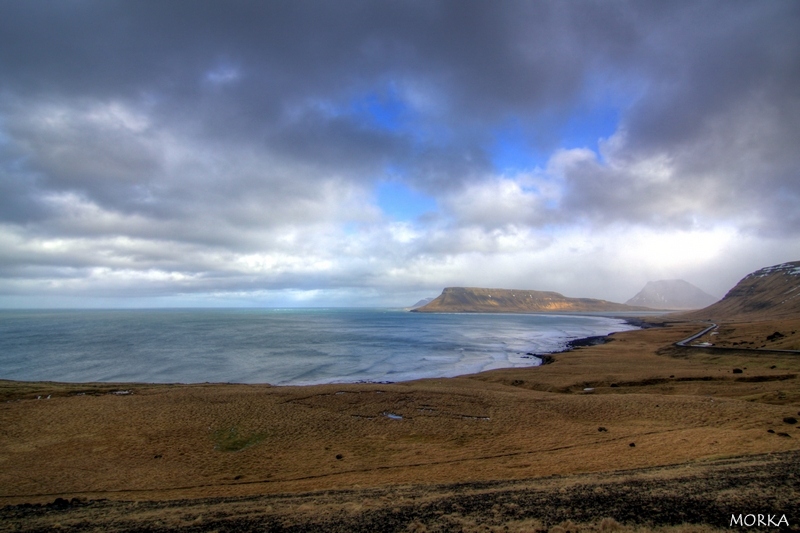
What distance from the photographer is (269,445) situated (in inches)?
707

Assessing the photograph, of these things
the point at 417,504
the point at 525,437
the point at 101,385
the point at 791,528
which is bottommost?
the point at 101,385

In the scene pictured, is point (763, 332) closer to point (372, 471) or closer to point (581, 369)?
point (581, 369)

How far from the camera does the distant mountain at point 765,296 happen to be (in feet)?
405

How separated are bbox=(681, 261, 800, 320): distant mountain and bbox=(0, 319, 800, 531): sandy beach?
435 ft

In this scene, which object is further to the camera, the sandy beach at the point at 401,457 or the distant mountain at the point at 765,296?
the distant mountain at the point at 765,296

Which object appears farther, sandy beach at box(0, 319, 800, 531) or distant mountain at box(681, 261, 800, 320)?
distant mountain at box(681, 261, 800, 320)

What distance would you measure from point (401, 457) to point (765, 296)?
18783 centimetres

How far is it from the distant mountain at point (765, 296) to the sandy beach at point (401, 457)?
13260 cm

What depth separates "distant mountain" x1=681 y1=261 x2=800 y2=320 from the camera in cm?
12350

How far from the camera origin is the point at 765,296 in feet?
468

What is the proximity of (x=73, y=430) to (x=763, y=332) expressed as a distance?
285ft

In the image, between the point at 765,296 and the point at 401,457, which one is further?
the point at 765,296

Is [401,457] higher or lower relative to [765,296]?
lower

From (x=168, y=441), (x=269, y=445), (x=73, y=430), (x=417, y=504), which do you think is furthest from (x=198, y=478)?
(x=73, y=430)
